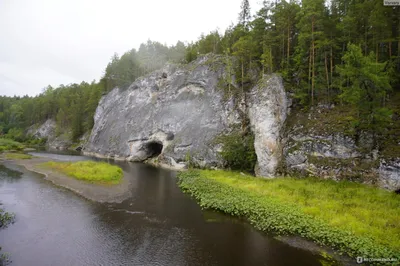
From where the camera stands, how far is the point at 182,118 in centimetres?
4653

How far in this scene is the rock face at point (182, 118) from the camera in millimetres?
30875

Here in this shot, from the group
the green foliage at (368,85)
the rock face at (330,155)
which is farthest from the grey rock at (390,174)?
the green foliage at (368,85)

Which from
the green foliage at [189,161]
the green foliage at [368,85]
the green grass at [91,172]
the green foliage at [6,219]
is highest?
the green foliage at [368,85]

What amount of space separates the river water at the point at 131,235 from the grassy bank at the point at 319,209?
1688 mm

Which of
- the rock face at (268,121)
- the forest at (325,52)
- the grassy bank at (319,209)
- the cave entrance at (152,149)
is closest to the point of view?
the grassy bank at (319,209)

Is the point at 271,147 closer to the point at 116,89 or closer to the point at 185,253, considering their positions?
the point at 185,253

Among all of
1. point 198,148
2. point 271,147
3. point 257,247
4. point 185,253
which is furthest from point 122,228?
point 198,148

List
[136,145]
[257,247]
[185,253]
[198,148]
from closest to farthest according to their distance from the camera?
1. [185,253]
2. [257,247]
3. [198,148]
4. [136,145]

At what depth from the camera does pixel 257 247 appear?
543 inches

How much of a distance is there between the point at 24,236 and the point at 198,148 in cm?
2761

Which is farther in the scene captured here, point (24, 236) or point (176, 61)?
point (176, 61)

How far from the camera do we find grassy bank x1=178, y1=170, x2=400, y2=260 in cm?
1346

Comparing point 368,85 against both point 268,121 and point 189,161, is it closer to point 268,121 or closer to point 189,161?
point 268,121

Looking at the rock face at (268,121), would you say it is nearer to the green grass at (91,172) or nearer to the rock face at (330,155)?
the rock face at (330,155)
